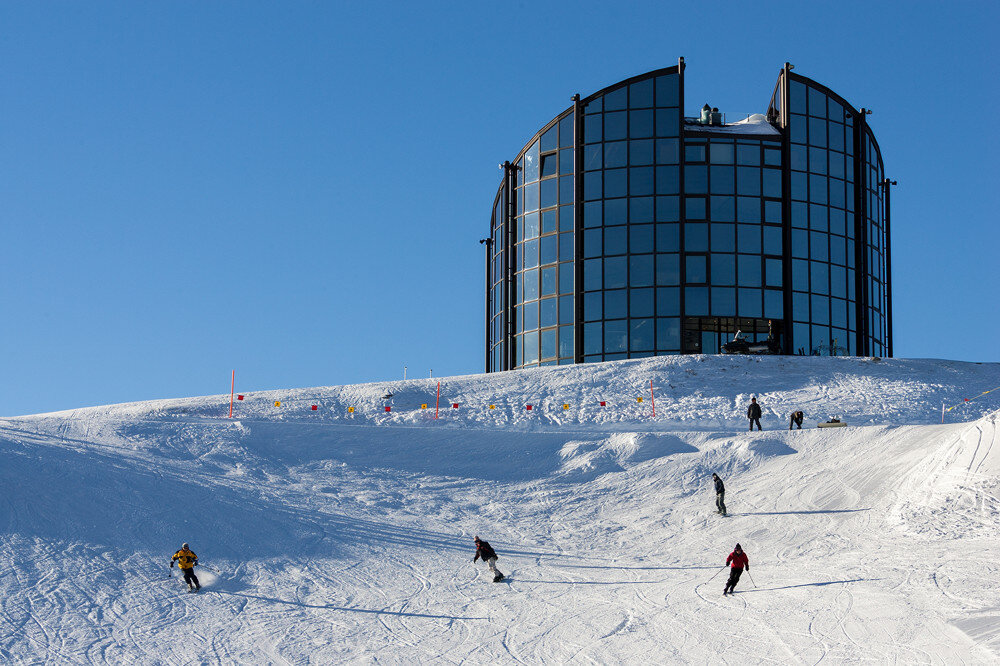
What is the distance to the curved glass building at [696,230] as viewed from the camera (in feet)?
153

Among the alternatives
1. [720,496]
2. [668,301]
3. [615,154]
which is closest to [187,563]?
[720,496]

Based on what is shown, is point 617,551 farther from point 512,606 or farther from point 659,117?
point 659,117

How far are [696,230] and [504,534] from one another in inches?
1067

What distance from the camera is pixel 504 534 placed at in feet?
75.2

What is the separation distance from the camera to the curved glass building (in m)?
46.8

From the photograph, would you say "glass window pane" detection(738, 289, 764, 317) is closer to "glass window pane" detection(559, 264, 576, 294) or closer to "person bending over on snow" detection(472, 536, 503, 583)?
"glass window pane" detection(559, 264, 576, 294)

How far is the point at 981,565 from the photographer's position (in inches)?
709

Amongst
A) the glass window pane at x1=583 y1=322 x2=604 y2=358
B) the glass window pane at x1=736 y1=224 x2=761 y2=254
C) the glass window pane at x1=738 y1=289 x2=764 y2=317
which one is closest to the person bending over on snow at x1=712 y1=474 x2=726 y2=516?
the glass window pane at x1=583 y1=322 x2=604 y2=358

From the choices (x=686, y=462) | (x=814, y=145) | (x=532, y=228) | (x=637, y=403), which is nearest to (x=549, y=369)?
(x=637, y=403)

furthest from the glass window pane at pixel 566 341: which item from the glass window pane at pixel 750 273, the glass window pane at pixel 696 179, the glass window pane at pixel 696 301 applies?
the glass window pane at pixel 696 179

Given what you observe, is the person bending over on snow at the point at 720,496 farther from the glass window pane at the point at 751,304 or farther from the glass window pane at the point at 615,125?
the glass window pane at the point at 615,125

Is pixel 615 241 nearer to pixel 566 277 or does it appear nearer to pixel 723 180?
pixel 566 277

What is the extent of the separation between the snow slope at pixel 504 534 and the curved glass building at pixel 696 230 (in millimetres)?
10666

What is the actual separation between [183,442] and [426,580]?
12.4 m
